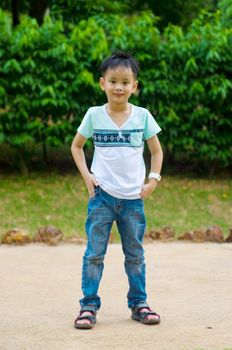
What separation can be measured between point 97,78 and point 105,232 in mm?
6305

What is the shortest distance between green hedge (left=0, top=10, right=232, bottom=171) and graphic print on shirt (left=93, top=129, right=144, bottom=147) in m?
5.65

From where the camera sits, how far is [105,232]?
4926 mm

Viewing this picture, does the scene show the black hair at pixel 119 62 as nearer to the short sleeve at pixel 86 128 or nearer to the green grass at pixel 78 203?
the short sleeve at pixel 86 128

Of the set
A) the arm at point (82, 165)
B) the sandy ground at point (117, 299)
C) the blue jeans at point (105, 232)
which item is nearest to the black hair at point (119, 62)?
the arm at point (82, 165)

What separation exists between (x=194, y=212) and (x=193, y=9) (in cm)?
669

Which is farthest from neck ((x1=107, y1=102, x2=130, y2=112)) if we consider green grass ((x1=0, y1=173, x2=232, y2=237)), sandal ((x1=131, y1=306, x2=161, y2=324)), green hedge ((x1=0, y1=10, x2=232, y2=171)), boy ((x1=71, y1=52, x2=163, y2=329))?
green hedge ((x1=0, y1=10, x2=232, y2=171))

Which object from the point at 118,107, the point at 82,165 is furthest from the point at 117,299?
the point at 118,107

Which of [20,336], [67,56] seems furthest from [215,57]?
[20,336]

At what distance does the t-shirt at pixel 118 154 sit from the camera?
4.87 meters

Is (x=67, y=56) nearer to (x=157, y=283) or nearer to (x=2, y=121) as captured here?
(x=2, y=121)

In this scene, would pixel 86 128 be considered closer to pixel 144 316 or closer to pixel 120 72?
pixel 120 72

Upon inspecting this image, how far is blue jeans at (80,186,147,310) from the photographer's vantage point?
4.90m

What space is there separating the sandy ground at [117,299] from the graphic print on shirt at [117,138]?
1.08 m

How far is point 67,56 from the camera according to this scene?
34.7 feet
